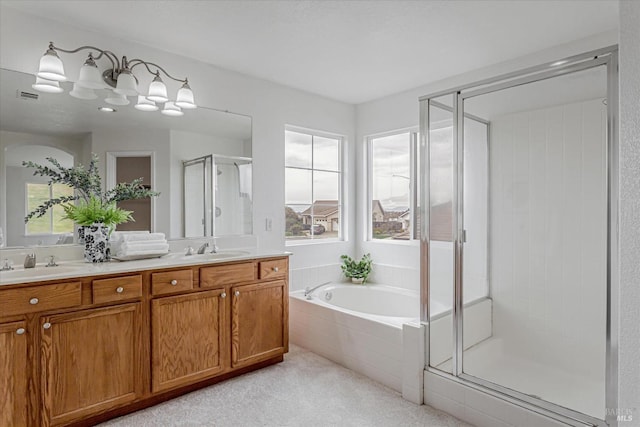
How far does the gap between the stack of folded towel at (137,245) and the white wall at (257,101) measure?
3.18 feet

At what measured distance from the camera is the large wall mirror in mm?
2312

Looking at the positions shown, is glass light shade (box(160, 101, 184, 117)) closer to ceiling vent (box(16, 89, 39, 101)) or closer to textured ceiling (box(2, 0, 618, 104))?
textured ceiling (box(2, 0, 618, 104))

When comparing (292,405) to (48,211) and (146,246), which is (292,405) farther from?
(48,211)

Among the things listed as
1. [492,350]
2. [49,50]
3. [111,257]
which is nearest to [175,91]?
[49,50]

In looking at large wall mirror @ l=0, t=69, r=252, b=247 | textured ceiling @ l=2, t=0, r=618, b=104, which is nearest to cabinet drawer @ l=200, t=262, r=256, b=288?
large wall mirror @ l=0, t=69, r=252, b=247

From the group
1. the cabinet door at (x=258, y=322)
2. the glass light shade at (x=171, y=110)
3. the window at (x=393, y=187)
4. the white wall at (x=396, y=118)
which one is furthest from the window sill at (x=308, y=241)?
the glass light shade at (x=171, y=110)

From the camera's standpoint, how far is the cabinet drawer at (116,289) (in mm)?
2092

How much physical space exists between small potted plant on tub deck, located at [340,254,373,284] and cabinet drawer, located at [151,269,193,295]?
2.01 m

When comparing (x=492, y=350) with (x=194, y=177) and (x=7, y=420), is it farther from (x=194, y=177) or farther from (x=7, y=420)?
(x=7, y=420)

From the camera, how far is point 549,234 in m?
2.58

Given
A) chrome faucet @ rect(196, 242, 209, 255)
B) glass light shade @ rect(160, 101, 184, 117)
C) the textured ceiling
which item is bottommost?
chrome faucet @ rect(196, 242, 209, 255)

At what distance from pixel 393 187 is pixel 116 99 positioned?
271 cm

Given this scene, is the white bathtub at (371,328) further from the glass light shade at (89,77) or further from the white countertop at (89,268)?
the glass light shade at (89,77)

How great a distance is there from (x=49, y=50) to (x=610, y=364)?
3533 millimetres
